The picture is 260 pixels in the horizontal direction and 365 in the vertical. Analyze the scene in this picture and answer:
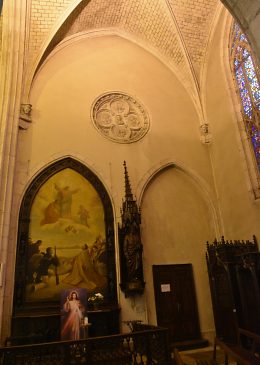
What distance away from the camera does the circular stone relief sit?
9734 millimetres

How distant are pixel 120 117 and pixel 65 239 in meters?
4.23

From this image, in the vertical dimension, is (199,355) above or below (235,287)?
below

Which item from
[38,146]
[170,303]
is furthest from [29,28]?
[170,303]

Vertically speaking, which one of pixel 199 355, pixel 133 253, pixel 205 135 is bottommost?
pixel 199 355

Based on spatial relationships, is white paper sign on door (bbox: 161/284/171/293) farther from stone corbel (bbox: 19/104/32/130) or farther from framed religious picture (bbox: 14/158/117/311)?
stone corbel (bbox: 19/104/32/130)

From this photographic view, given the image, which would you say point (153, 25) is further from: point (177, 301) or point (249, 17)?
point (249, 17)

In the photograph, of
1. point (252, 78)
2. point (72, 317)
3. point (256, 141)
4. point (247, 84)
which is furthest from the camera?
point (247, 84)

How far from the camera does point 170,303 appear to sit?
8570mm

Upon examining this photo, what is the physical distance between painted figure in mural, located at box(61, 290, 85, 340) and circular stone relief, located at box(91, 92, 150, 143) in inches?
196

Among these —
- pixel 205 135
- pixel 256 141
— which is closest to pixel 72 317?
pixel 256 141

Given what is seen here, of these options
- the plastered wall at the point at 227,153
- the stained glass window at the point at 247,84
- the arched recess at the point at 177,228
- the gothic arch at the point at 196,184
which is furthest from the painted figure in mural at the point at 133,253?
the stained glass window at the point at 247,84

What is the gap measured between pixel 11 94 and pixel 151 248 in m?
5.54

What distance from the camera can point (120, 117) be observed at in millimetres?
10086

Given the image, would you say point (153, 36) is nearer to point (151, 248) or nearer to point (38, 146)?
point (38, 146)
